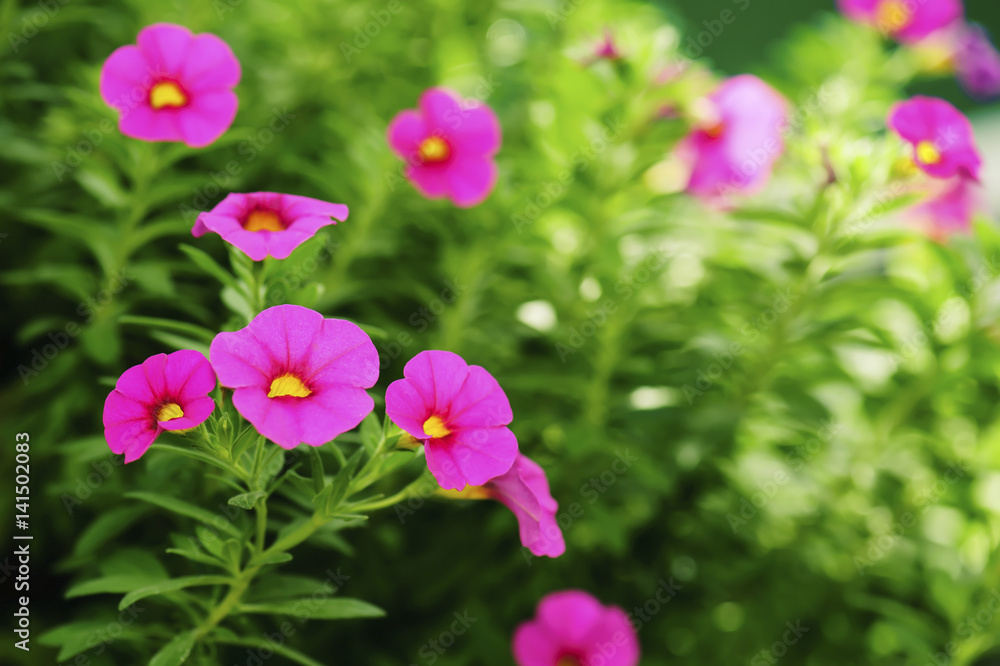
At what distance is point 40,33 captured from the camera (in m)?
1.53

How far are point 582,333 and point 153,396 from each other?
0.81 m

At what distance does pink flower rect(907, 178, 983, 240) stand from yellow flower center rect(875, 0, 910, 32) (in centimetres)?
38

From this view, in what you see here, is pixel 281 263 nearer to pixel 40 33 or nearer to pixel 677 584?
pixel 677 584

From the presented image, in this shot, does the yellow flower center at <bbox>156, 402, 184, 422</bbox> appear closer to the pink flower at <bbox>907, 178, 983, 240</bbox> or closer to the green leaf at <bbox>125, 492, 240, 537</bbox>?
the green leaf at <bbox>125, 492, 240, 537</bbox>

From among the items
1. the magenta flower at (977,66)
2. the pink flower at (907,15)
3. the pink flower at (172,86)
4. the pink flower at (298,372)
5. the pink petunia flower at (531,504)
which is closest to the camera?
the pink flower at (298,372)

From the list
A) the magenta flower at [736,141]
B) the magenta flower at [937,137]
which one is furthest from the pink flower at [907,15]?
the magenta flower at [937,137]

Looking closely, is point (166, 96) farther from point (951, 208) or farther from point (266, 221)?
point (951, 208)

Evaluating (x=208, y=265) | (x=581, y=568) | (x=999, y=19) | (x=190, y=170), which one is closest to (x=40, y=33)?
(x=190, y=170)

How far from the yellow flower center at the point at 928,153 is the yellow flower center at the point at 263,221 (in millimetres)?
899

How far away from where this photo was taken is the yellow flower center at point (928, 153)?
3.67 ft

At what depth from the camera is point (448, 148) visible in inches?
51.5

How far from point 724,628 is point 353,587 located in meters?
0.69

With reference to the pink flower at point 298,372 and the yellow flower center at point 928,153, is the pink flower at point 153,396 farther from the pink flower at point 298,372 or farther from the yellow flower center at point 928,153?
the yellow flower center at point 928,153

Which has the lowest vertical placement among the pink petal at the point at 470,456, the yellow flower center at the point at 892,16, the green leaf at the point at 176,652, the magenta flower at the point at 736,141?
the green leaf at the point at 176,652
